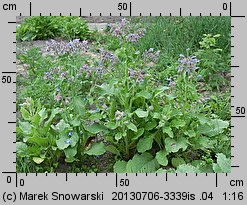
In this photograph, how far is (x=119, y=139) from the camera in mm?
4758

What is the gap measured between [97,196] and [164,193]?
52 cm

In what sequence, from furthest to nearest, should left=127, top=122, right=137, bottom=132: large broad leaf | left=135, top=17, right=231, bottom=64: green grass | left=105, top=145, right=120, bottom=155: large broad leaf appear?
left=135, top=17, right=231, bottom=64: green grass
left=105, top=145, right=120, bottom=155: large broad leaf
left=127, top=122, right=137, bottom=132: large broad leaf

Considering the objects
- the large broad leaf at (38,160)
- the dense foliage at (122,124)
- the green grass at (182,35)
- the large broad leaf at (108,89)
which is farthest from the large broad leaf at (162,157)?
the green grass at (182,35)

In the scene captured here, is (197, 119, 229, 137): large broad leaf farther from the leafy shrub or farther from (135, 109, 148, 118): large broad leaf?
the leafy shrub

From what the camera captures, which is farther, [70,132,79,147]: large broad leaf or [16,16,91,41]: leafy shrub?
[16,16,91,41]: leafy shrub

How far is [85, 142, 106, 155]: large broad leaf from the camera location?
4633 mm

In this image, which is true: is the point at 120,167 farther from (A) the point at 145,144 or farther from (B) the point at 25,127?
(B) the point at 25,127

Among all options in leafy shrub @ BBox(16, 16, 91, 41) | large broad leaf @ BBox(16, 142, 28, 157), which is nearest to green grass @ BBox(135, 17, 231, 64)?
leafy shrub @ BBox(16, 16, 91, 41)

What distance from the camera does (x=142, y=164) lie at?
4574 mm

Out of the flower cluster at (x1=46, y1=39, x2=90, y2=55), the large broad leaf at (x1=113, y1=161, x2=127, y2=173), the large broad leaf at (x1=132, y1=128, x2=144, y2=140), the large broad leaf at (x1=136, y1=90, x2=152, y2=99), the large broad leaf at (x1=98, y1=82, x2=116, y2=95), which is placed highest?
the flower cluster at (x1=46, y1=39, x2=90, y2=55)

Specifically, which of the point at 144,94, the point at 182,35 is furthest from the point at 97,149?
the point at 182,35

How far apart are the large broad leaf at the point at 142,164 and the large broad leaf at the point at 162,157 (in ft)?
0.27

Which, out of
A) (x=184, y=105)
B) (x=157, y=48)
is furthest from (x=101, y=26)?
(x=184, y=105)

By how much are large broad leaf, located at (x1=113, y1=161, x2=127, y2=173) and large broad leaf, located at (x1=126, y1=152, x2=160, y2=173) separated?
74mm
